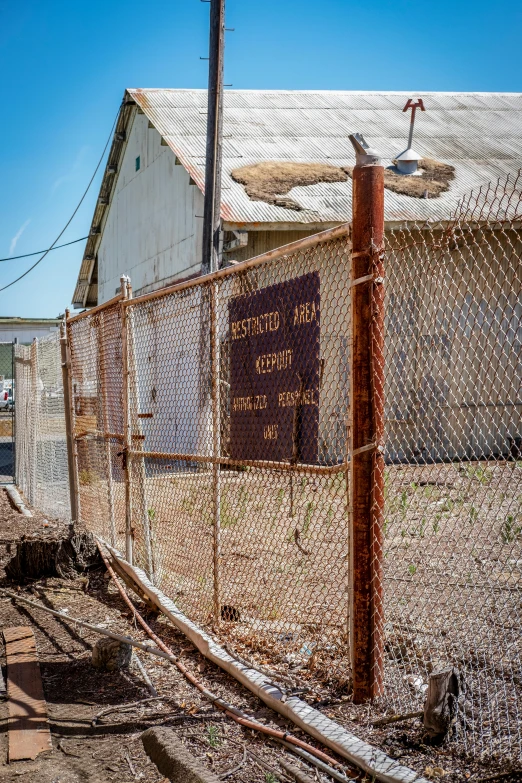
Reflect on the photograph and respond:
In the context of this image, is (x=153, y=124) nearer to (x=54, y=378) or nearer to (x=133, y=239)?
(x=133, y=239)

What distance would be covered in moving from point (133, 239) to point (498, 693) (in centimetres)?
1683

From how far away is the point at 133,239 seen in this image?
62.8 feet

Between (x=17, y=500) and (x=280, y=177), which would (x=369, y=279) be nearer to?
(x=17, y=500)

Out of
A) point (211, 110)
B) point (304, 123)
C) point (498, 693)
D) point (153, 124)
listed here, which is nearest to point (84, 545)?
point (498, 693)

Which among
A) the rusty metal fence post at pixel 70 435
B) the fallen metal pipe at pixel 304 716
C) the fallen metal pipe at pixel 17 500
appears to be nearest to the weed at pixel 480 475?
the fallen metal pipe at pixel 304 716

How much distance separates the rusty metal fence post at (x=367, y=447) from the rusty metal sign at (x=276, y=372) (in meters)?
0.24

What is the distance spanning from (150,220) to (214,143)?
18.1 feet

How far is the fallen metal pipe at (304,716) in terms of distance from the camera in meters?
3.04

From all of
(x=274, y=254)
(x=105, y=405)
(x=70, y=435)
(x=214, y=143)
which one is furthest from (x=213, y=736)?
(x=214, y=143)

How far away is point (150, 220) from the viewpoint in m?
17.6

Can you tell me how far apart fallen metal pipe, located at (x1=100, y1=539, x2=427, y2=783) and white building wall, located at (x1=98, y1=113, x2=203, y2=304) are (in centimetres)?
1020

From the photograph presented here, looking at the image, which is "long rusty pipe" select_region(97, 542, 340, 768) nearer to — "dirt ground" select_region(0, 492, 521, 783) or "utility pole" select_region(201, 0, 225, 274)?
"dirt ground" select_region(0, 492, 521, 783)

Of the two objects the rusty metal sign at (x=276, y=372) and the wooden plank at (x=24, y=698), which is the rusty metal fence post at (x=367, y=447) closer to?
the rusty metal sign at (x=276, y=372)

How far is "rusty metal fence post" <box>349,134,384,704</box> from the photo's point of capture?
3.69 m
